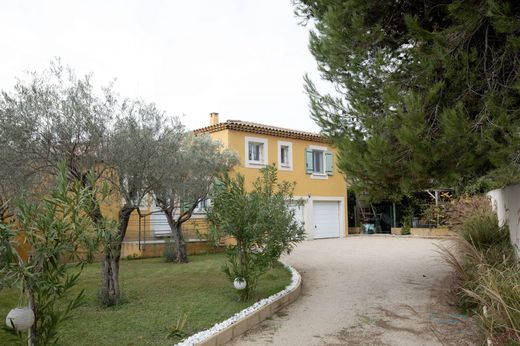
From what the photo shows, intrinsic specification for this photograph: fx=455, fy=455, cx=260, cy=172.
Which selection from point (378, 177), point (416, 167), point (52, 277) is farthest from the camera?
point (378, 177)

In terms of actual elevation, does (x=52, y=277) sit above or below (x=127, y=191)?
below

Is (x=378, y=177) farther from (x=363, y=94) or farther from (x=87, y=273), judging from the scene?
(x=87, y=273)

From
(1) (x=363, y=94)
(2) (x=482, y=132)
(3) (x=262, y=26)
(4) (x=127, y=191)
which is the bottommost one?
(4) (x=127, y=191)

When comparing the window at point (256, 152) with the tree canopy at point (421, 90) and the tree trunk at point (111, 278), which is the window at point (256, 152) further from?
the tree canopy at point (421, 90)

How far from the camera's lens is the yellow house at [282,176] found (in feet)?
56.1

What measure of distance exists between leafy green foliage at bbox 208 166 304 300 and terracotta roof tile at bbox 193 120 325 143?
1042cm

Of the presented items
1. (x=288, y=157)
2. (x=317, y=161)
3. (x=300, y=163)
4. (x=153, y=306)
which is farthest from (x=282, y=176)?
(x=153, y=306)

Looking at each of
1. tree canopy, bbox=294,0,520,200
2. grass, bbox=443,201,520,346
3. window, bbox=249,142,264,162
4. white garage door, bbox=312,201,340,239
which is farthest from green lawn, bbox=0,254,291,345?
white garage door, bbox=312,201,340,239

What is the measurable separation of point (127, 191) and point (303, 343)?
4.08 metres

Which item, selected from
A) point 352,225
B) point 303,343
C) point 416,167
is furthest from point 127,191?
point 352,225

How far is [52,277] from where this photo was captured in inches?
157

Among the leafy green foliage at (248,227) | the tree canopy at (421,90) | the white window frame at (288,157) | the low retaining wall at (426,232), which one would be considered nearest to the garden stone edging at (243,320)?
the leafy green foliage at (248,227)

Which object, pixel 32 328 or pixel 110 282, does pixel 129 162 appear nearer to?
pixel 110 282

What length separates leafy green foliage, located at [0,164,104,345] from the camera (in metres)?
3.75
